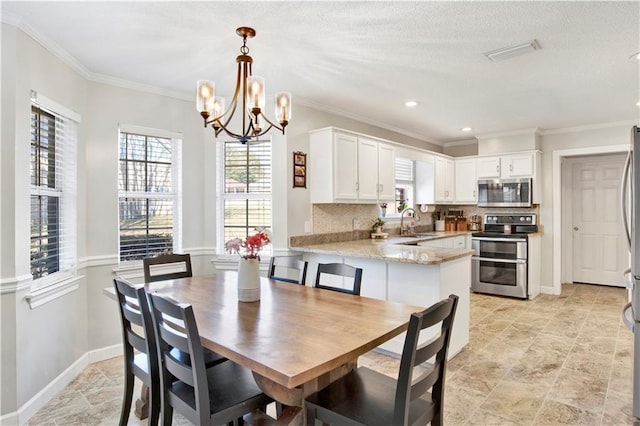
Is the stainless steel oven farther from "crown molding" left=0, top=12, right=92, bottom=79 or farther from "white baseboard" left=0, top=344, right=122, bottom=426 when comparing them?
"crown molding" left=0, top=12, right=92, bottom=79

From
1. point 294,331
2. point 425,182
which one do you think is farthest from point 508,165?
point 294,331

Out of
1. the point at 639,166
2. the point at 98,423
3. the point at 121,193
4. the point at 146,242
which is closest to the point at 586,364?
the point at 639,166

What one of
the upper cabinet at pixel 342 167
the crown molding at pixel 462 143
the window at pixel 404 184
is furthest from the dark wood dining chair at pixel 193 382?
the crown molding at pixel 462 143

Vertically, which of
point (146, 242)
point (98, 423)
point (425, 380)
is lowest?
point (98, 423)

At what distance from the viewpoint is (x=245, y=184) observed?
12.9ft

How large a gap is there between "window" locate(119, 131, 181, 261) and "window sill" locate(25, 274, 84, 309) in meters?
0.49

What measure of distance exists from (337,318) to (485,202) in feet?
16.0

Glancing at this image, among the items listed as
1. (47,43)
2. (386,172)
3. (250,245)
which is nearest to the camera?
(250,245)

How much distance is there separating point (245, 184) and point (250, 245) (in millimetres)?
1927

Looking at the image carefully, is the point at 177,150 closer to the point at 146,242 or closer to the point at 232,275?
the point at 146,242

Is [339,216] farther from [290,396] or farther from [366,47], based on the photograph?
[290,396]

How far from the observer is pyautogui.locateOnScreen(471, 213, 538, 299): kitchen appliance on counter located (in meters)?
5.20

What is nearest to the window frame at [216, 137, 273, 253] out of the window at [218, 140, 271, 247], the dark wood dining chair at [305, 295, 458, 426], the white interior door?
the window at [218, 140, 271, 247]

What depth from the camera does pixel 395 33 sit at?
2.44 m
